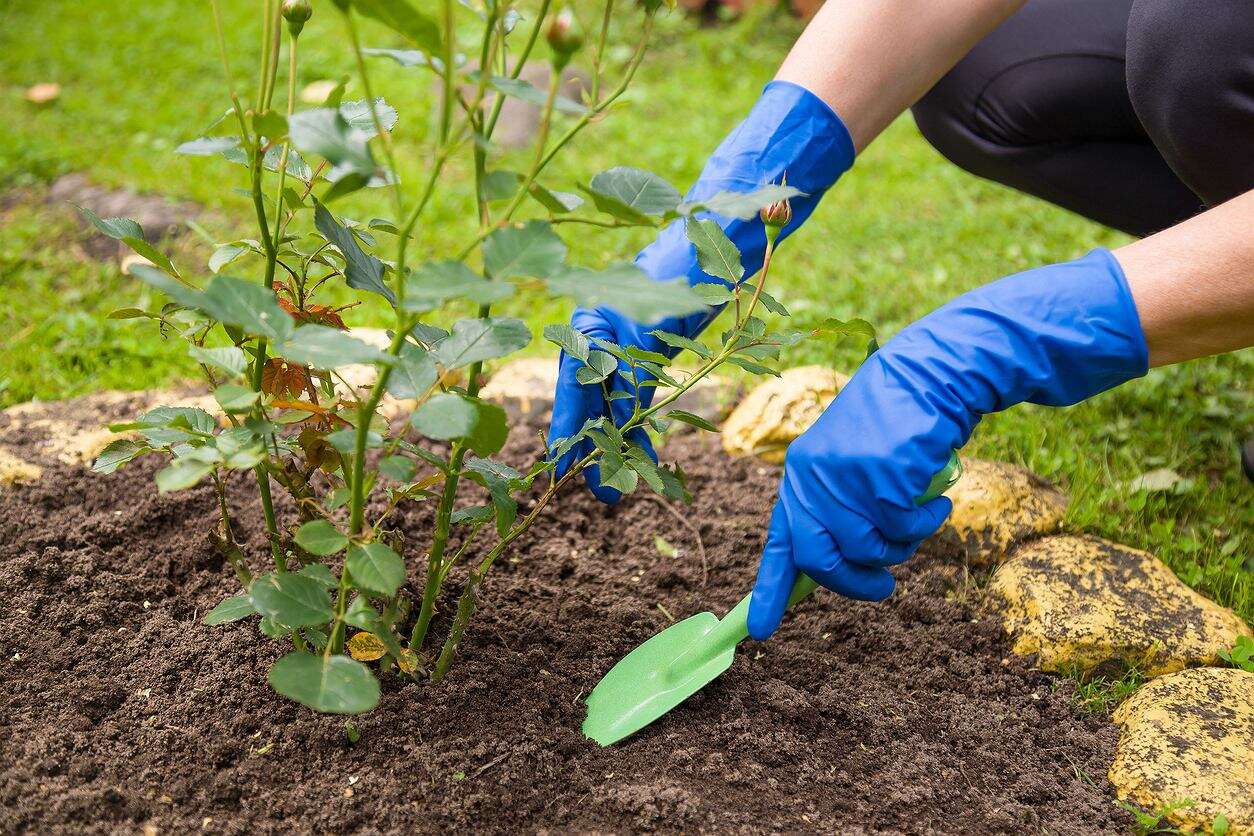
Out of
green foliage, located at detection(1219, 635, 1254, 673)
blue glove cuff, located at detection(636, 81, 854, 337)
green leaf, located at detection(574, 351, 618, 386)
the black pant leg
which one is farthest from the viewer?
the black pant leg

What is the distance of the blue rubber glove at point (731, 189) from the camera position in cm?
156

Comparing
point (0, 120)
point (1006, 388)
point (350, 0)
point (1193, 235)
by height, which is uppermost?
Result: point (350, 0)

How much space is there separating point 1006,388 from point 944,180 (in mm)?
2111

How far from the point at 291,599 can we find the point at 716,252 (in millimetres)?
592

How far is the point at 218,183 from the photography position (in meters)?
3.10

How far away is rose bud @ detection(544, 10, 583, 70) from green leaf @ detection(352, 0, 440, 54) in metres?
0.10

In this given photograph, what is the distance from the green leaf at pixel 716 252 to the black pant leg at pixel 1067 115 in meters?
1.22

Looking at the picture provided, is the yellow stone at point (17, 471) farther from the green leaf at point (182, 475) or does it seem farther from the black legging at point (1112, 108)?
the black legging at point (1112, 108)

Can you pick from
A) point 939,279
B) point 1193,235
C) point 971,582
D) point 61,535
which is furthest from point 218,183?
point 1193,235

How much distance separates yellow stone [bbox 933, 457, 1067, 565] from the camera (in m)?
1.71

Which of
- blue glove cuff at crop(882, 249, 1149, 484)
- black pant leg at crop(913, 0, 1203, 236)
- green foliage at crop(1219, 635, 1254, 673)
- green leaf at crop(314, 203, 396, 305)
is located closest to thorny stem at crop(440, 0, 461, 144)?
green leaf at crop(314, 203, 396, 305)

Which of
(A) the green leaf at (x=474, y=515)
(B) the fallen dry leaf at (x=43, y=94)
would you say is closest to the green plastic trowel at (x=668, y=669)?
(A) the green leaf at (x=474, y=515)

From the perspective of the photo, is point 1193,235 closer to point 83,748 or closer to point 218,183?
point 83,748

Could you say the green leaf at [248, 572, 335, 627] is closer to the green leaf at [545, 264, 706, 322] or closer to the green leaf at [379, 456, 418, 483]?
the green leaf at [379, 456, 418, 483]
